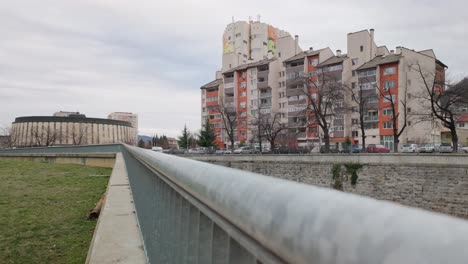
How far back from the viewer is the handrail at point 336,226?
1.44 ft

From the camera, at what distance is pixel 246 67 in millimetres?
84312

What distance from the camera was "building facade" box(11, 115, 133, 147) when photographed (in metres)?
98.5

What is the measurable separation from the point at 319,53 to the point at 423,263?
247ft

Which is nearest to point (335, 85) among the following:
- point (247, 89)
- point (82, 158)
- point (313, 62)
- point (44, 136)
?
point (313, 62)

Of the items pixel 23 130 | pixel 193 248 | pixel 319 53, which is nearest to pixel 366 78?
pixel 319 53

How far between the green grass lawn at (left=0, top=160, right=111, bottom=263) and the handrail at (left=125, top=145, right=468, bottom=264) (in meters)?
5.39

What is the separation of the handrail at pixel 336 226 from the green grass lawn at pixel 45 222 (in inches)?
212

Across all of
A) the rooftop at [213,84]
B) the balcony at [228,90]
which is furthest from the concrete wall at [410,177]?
the rooftop at [213,84]

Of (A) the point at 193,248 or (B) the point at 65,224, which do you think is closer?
(A) the point at 193,248

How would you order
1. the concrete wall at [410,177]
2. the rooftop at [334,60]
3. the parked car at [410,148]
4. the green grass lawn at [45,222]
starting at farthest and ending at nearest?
1. the rooftop at [334,60]
2. the parked car at [410,148]
3. the concrete wall at [410,177]
4. the green grass lawn at [45,222]

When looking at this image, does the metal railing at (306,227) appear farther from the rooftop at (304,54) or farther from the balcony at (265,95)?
the balcony at (265,95)

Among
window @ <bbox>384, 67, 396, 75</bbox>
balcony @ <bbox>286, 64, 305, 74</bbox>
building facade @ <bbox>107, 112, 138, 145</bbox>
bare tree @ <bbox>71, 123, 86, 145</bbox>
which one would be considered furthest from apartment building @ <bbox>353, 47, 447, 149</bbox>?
building facade @ <bbox>107, 112, 138, 145</bbox>

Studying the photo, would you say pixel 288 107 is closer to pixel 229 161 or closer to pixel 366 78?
pixel 366 78

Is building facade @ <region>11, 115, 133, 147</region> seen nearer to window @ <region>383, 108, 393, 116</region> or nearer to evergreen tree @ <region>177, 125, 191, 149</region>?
evergreen tree @ <region>177, 125, 191, 149</region>
